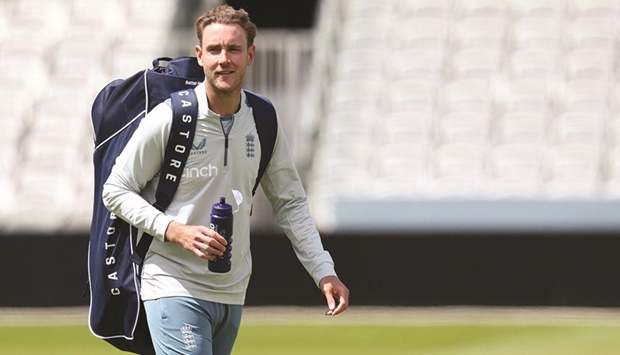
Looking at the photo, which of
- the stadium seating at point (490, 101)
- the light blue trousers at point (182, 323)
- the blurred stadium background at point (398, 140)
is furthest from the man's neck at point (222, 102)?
the stadium seating at point (490, 101)

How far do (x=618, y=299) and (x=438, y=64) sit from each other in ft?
14.7

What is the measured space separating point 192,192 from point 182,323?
1.63 feet

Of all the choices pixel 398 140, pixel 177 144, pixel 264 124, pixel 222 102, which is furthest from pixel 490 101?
pixel 177 144

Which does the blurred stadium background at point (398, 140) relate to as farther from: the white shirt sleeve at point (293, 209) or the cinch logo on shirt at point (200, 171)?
the cinch logo on shirt at point (200, 171)

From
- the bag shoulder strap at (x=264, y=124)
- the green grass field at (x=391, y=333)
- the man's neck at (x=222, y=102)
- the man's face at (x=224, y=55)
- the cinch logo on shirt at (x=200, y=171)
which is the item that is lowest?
the green grass field at (x=391, y=333)

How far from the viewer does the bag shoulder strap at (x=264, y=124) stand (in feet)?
16.7

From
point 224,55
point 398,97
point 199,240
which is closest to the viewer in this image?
point 199,240

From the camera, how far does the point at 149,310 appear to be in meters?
4.95

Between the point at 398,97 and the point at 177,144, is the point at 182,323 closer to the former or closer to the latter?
the point at 177,144

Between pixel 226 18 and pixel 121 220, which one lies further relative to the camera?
pixel 121 220

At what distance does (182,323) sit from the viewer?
4859 millimetres

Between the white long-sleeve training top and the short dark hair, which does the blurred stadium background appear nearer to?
the white long-sleeve training top

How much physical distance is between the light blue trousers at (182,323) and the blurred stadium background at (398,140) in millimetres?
8544

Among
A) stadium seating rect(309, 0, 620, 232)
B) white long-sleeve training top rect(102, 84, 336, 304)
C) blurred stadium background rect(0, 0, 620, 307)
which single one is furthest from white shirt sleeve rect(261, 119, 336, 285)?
stadium seating rect(309, 0, 620, 232)
